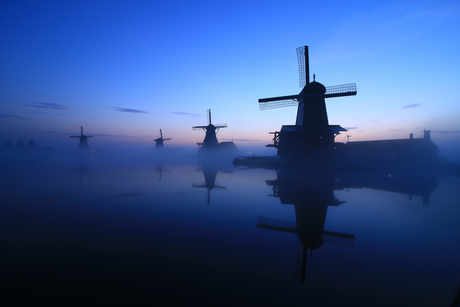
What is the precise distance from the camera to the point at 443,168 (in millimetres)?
33312

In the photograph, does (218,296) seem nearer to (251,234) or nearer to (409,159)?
(251,234)

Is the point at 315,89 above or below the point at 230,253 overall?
above

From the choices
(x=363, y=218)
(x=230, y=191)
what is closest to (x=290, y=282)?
(x=363, y=218)

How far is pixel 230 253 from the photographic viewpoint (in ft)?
17.4

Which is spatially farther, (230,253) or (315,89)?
(315,89)

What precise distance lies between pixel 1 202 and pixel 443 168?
54655 mm

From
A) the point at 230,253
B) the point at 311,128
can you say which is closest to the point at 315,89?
the point at 311,128

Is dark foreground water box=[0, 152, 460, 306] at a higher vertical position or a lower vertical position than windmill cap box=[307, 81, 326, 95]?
lower

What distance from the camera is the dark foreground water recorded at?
3.76 meters

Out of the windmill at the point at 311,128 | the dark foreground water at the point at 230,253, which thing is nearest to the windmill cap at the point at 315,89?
the windmill at the point at 311,128

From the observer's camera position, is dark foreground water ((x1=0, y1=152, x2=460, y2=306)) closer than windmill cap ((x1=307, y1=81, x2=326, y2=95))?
Yes

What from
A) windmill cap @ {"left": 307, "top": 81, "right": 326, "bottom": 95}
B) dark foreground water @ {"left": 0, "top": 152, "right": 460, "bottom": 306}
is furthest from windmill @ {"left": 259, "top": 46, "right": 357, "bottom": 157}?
dark foreground water @ {"left": 0, "top": 152, "right": 460, "bottom": 306}

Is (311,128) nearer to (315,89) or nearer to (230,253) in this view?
(315,89)

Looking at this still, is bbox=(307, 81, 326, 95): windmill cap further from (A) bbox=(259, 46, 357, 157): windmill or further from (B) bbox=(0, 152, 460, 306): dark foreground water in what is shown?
(B) bbox=(0, 152, 460, 306): dark foreground water
